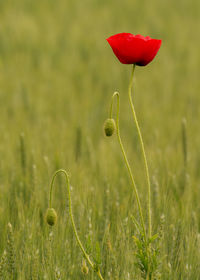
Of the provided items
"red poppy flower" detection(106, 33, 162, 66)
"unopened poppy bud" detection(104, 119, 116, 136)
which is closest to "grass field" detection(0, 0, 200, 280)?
"unopened poppy bud" detection(104, 119, 116, 136)

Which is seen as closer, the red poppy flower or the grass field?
the red poppy flower

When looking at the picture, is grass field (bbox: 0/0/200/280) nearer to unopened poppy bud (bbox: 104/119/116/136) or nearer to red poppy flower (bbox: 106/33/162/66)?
unopened poppy bud (bbox: 104/119/116/136)

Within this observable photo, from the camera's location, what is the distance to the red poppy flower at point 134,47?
936 millimetres

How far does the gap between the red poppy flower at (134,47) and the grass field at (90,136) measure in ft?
1.22

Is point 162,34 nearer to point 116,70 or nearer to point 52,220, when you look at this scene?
point 116,70

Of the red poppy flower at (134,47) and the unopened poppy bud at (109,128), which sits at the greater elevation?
the red poppy flower at (134,47)

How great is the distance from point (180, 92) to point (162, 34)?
146cm

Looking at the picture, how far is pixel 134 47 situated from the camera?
942mm

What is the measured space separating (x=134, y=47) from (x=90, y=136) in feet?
4.59

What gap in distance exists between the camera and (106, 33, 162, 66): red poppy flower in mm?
936

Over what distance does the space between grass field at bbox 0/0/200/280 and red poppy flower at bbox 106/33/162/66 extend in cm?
37

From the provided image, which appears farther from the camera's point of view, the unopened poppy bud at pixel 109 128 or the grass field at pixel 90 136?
the grass field at pixel 90 136

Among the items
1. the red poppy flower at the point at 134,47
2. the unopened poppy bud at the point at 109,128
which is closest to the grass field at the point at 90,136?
the unopened poppy bud at the point at 109,128

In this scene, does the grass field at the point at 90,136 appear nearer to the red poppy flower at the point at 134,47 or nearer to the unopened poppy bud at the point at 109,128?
the unopened poppy bud at the point at 109,128
